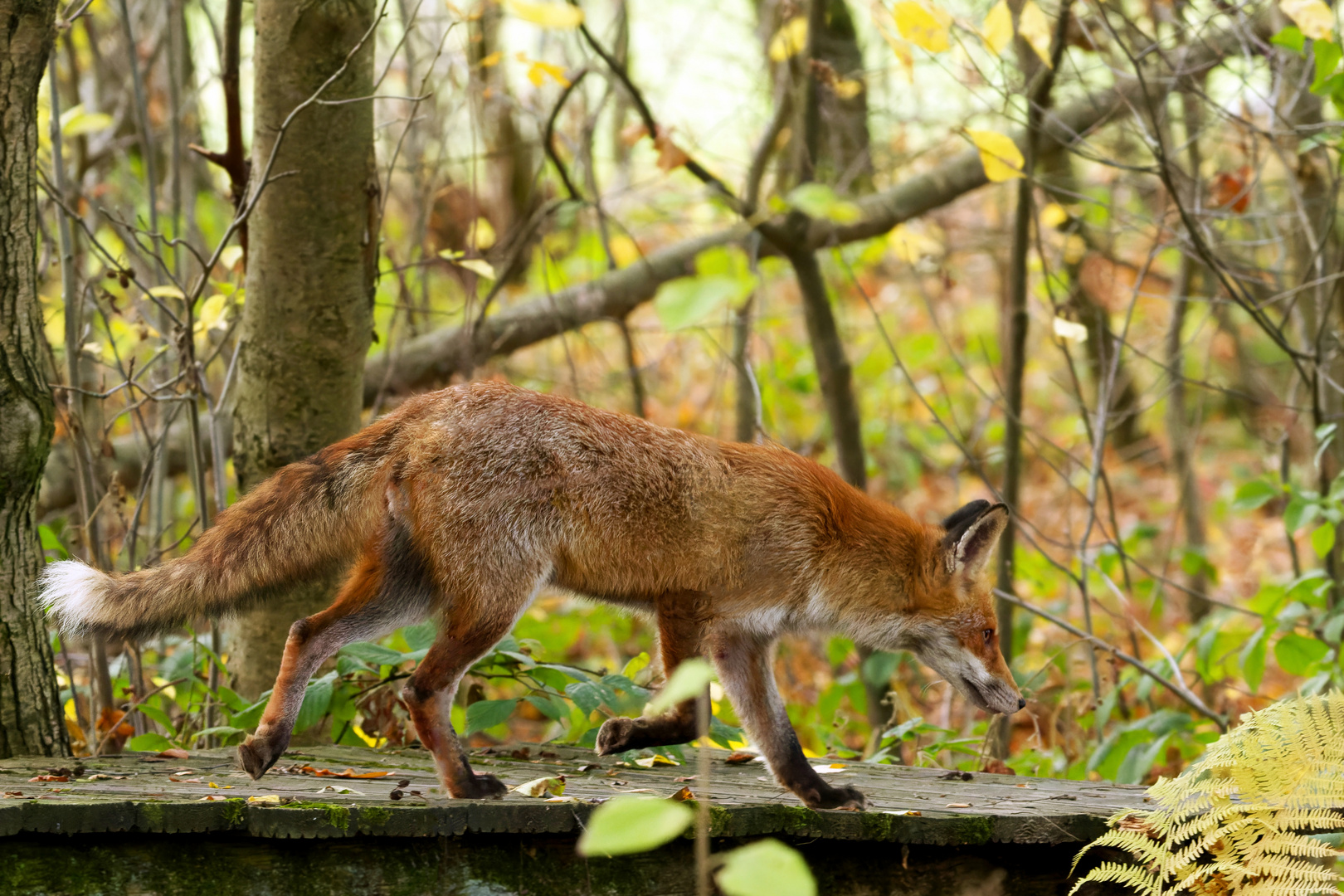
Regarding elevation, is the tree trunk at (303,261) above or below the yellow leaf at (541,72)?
below

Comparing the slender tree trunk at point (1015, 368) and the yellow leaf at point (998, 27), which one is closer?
the yellow leaf at point (998, 27)

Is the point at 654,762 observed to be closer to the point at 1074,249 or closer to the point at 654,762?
the point at 654,762

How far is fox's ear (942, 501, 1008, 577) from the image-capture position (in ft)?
14.8

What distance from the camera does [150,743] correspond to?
186 inches

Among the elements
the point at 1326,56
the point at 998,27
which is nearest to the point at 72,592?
the point at 998,27

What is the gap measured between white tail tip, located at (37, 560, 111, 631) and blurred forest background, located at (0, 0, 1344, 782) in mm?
276

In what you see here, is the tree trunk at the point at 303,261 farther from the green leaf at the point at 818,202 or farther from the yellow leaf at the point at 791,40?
the green leaf at the point at 818,202

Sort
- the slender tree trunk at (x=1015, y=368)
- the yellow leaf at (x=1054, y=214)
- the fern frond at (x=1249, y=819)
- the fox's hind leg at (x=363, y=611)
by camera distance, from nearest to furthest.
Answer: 1. the fern frond at (x=1249, y=819)
2. the fox's hind leg at (x=363, y=611)
3. the slender tree trunk at (x=1015, y=368)
4. the yellow leaf at (x=1054, y=214)

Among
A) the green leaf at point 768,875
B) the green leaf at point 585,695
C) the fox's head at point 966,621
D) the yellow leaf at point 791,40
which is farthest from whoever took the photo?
the yellow leaf at point 791,40

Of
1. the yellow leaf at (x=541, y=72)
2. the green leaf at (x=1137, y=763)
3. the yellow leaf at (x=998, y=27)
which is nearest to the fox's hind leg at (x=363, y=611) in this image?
the yellow leaf at (x=541, y=72)

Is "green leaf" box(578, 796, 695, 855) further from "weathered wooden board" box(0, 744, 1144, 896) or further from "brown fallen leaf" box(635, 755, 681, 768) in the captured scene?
"brown fallen leaf" box(635, 755, 681, 768)

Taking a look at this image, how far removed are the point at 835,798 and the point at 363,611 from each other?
178cm

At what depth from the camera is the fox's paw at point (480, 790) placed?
3.71 meters

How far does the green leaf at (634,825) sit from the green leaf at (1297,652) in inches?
192
